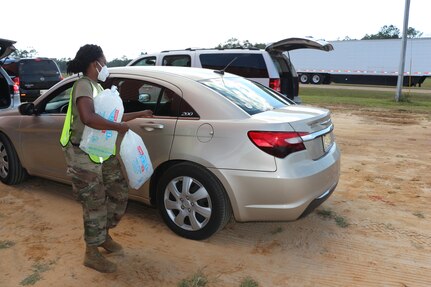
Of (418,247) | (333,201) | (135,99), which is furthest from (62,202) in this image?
(418,247)

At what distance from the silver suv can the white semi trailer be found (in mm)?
20389

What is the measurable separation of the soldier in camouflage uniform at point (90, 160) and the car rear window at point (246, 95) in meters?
1.15

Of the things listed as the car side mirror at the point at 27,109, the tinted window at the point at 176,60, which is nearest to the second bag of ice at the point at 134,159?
the car side mirror at the point at 27,109

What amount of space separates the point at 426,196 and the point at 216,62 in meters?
6.02

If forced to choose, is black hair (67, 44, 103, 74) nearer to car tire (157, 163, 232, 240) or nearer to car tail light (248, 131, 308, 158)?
car tire (157, 163, 232, 240)

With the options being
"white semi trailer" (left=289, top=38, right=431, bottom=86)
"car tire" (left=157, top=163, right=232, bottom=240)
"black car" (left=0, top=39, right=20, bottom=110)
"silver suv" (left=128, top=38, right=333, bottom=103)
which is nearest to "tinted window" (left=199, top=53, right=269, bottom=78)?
"silver suv" (left=128, top=38, right=333, bottom=103)

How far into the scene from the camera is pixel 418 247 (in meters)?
3.55

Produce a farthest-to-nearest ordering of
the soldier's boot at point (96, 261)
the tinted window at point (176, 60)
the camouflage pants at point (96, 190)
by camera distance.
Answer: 1. the tinted window at point (176, 60)
2. the soldier's boot at point (96, 261)
3. the camouflage pants at point (96, 190)

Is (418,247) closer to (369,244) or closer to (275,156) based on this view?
(369,244)

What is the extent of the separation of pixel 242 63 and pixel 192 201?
21.0 feet

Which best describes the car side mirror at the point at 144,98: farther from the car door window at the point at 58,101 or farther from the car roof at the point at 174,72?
the car door window at the point at 58,101

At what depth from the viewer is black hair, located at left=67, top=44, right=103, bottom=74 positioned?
2.88 metres

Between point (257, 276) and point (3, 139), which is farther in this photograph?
point (3, 139)

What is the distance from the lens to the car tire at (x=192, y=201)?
342 cm
